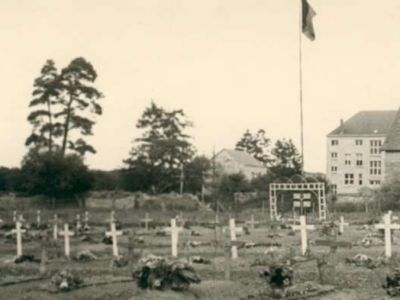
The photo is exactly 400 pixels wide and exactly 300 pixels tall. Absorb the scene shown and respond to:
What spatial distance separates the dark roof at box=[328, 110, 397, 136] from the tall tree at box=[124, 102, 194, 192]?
25.7 m

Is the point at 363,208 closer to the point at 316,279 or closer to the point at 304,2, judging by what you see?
the point at 304,2

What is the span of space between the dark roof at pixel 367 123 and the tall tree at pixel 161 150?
2570 centimetres

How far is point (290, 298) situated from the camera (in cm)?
1468

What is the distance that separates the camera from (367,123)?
106m

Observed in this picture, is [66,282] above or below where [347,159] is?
below

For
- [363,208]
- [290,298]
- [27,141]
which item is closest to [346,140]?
[363,208]

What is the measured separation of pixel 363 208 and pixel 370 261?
44.3 meters

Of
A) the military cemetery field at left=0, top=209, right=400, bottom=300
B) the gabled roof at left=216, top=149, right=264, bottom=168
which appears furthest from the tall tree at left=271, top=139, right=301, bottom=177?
the military cemetery field at left=0, top=209, right=400, bottom=300

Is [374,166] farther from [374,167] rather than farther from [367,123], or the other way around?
[367,123]

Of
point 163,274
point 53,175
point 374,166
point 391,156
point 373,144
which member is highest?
point 373,144

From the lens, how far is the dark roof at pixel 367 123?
343ft

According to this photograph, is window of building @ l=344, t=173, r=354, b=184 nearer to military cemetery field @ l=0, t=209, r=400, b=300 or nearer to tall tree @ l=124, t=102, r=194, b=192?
tall tree @ l=124, t=102, r=194, b=192

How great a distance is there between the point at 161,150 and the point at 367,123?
3417 centimetres

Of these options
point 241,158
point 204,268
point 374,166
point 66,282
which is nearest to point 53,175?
point 204,268
